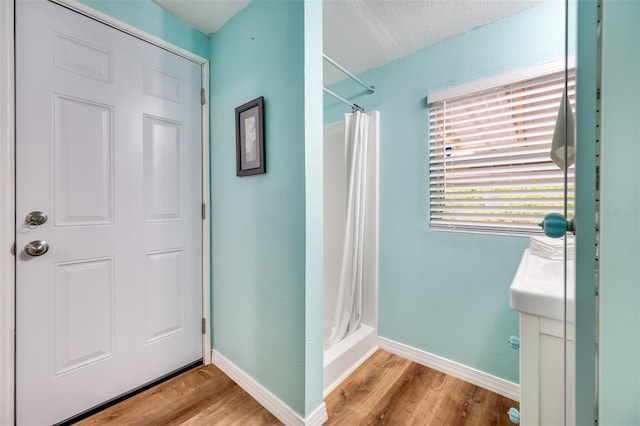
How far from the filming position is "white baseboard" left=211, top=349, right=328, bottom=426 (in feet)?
4.22

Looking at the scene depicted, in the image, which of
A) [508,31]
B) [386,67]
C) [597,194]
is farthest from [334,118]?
[597,194]

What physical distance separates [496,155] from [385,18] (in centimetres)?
105

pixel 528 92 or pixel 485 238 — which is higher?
pixel 528 92

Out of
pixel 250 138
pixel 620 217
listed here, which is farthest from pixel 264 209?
pixel 620 217

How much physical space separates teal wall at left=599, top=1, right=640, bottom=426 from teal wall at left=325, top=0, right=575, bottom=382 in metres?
1.31

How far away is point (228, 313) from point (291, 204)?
2.99 ft

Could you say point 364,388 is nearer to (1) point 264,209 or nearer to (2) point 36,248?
(1) point 264,209

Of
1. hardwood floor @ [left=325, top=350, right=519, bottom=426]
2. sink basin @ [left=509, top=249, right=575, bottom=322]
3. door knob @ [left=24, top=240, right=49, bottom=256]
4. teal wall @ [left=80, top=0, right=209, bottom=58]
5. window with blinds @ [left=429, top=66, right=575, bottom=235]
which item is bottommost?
hardwood floor @ [left=325, top=350, right=519, bottom=426]

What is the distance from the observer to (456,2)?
143 cm

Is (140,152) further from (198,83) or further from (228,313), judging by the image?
(228,313)

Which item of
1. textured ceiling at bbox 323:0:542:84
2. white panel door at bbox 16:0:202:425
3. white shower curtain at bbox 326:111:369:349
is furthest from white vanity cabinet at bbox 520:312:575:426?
white panel door at bbox 16:0:202:425

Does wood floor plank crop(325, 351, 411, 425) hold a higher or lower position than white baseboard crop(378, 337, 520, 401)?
lower
